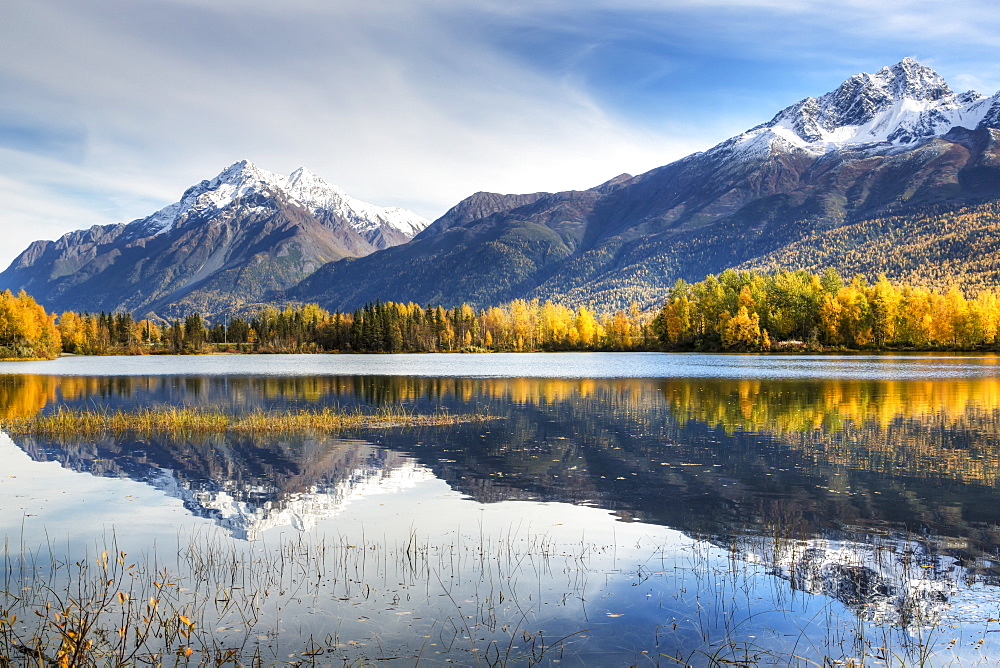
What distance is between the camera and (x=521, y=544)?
49.7 feet

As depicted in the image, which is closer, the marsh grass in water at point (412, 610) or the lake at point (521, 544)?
the marsh grass in water at point (412, 610)

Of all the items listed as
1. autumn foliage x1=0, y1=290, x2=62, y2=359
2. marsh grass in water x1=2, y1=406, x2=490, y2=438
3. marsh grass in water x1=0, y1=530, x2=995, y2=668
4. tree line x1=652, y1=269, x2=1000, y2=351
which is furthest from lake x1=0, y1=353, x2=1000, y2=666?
autumn foliage x1=0, y1=290, x2=62, y2=359

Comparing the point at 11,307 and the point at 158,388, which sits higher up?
the point at 11,307

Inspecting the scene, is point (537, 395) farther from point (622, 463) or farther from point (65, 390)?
point (65, 390)

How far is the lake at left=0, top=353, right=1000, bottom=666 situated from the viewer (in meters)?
10.2

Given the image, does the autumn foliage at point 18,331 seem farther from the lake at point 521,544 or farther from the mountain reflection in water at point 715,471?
the lake at point 521,544

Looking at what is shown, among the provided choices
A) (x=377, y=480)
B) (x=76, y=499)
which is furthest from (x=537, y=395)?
(x=76, y=499)

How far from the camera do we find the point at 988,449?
26.5 metres

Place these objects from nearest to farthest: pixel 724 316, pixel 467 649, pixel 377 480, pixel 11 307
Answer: pixel 467 649, pixel 377 480, pixel 11 307, pixel 724 316

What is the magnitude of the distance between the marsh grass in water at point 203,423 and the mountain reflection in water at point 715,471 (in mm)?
2095

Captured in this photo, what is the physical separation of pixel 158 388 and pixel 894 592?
2523 inches

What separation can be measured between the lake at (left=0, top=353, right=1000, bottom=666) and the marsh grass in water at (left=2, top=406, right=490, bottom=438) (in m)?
2.15

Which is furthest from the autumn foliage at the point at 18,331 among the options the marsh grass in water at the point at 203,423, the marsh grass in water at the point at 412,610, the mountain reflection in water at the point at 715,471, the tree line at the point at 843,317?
the marsh grass in water at the point at 412,610

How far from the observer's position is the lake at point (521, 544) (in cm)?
1020
